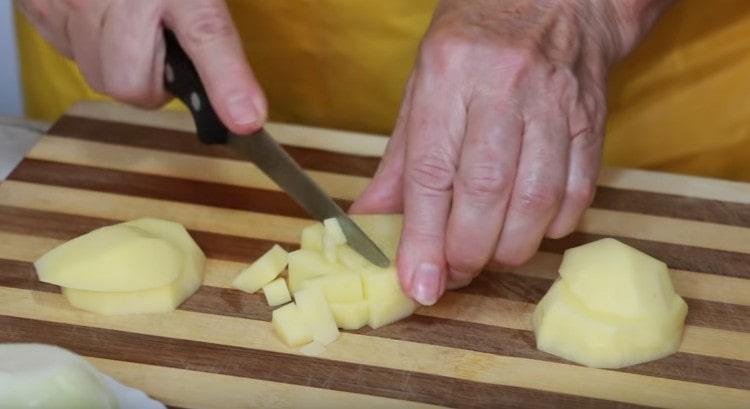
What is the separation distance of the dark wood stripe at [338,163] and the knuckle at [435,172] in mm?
387

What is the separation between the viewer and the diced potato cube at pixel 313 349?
1.51 meters

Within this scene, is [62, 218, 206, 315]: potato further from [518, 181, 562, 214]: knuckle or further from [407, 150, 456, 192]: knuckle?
[518, 181, 562, 214]: knuckle

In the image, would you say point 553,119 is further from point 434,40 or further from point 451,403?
point 451,403

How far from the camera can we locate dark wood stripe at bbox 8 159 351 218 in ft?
5.91

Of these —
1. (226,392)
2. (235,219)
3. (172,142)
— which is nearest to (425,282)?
(226,392)

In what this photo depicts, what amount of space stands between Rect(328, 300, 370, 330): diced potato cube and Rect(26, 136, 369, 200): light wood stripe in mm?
329

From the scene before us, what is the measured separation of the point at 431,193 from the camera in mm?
1499

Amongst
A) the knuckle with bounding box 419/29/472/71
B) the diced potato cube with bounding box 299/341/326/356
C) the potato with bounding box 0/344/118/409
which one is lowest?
the diced potato cube with bounding box 299/341/326/356

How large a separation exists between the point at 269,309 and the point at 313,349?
0.11 m

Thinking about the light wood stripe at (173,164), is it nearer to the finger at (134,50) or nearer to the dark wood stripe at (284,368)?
the finger at (134,50)

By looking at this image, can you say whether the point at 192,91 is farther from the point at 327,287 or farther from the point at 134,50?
the point at 327,287

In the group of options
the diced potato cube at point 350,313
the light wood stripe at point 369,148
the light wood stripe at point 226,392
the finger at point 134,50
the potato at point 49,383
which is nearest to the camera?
the potato at point 49,383

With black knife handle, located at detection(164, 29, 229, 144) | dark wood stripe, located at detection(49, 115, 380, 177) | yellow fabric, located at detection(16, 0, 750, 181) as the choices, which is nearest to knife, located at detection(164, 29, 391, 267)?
black knife handle, located at detection(164, 29, 229, 144)

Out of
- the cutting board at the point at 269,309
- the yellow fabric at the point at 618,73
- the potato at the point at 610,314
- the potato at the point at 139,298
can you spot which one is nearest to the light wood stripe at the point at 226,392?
the cutting board at the point at 269,309
